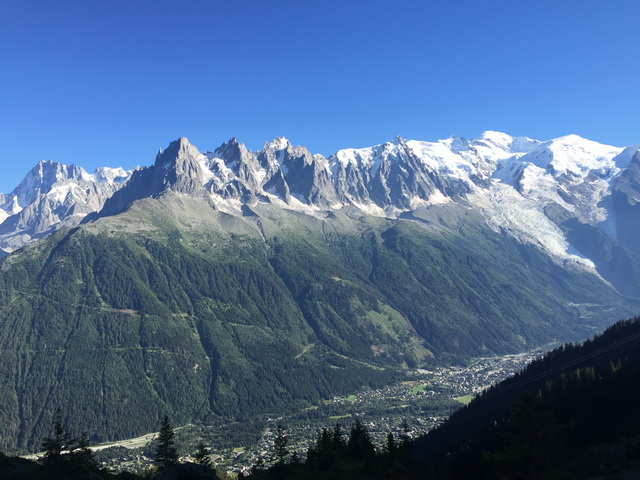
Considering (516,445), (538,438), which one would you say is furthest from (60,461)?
(538,438)

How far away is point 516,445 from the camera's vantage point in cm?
3509

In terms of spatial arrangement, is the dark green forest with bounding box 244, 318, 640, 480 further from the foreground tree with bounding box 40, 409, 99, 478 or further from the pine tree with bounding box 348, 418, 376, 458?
the foreground tree with bounding box 40, 409, 99, 478

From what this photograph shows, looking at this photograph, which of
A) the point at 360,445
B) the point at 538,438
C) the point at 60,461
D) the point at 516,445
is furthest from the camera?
the point at 360,445

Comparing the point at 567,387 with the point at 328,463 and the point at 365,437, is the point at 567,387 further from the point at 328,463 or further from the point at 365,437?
the point at 328,463

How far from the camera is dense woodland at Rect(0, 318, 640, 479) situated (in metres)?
35.3

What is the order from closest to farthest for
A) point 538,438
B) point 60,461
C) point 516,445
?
1. point 538,438
2. point 516,445
3. point 60,461

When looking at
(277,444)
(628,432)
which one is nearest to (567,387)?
(628,432)

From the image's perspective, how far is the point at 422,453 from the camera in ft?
434

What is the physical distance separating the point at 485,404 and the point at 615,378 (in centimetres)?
6391

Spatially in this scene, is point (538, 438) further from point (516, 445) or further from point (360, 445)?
point (360, 445)

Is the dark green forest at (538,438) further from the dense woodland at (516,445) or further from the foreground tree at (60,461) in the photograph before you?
the foreground tree at (60,461)

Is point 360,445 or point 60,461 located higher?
point 60,461

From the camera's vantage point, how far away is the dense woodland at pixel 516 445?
1390 inches

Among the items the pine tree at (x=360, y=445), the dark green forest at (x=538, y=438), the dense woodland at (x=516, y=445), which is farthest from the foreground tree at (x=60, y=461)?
the pine tree at (x=360, y=445)
